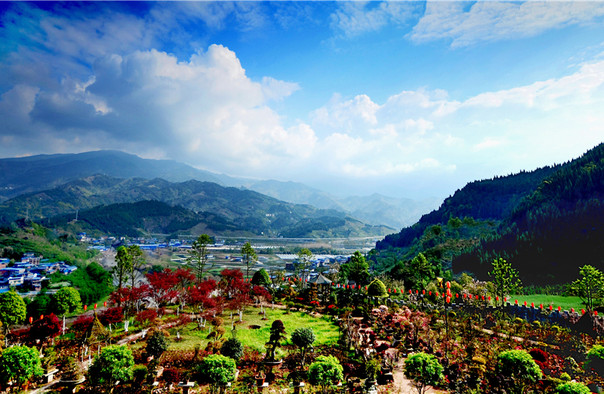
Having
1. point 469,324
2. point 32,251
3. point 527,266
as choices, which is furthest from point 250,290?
point 32,251

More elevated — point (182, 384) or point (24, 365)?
Answer: point (24, 365)

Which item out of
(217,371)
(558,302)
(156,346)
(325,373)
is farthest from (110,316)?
(558,302)

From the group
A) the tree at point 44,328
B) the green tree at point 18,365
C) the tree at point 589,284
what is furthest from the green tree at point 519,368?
the tree at point 44,328

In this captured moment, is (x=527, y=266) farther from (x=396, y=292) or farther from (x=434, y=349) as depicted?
(x=434, y=349)

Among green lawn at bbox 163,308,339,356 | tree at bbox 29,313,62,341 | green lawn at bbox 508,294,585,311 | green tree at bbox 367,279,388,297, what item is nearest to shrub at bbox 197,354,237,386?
green lawn at bbox 163,308,339,356

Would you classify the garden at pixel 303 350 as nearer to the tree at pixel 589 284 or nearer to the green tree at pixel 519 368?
the green tree at pixel 519 368

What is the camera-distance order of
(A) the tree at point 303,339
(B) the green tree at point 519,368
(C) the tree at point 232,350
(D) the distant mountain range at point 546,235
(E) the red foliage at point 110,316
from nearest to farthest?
(B) the green tree at point 519,368
(C) the tree at point 232,350
(A) the tree at point 303,339
(E) the red foliage at point 110,316
(D) the distant mountain range at point 546,235
